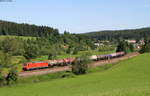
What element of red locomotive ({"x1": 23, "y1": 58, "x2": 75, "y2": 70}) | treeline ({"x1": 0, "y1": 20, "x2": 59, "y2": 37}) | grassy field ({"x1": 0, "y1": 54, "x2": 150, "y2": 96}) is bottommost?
red locomotive ({"x1": 23, "y1": 58, "x2": 75, "y2": 70})

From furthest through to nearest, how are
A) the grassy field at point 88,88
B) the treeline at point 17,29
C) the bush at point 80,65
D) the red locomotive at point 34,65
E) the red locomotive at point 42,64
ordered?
1. the treeline at point 17,29
2. the red locomotive at point 42,64
3. the red locomotive at point 34,65
4. the bush at point 80,65
5. the grassy field at point 88,88

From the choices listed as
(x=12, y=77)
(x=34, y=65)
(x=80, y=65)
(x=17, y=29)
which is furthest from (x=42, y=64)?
(x=17, y=29)

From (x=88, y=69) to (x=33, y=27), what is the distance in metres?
140

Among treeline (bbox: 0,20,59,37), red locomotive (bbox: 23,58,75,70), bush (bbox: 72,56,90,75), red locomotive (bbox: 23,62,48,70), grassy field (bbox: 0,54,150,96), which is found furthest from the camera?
treeline (bbox: 0,20,59,37)

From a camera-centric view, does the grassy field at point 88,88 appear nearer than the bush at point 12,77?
Yes

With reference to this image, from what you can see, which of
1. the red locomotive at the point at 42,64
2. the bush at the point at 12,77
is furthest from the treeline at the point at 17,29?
the bush at the point at 12,77

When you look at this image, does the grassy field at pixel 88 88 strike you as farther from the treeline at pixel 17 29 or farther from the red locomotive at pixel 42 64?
the treeline at pixel 17 29

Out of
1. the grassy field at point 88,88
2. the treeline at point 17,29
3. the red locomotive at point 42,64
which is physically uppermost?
the treeline at point 17,29

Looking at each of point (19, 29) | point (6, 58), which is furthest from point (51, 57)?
point (19, 29)

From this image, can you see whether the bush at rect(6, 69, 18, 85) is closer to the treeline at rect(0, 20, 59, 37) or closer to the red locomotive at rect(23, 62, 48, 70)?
the red locomotive at rect(23, 62, 48, 70)

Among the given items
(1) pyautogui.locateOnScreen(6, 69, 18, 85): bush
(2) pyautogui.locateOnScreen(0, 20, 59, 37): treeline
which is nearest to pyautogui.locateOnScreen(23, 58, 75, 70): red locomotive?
(1) pyautogui.locateOnScreen(6, 69, 18, 85): bush

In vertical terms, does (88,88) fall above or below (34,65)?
above

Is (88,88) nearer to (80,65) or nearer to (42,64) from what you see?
(80,65)

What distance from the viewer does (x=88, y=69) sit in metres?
65.6
